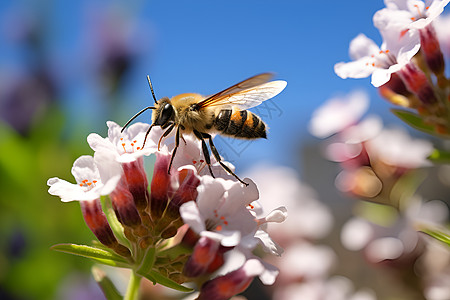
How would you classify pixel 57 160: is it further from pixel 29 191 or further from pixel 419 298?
pixel 419 298

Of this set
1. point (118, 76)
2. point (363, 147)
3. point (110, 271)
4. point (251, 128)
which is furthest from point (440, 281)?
point (118, 76)

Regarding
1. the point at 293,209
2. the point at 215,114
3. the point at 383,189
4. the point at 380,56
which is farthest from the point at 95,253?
the point at 293,209

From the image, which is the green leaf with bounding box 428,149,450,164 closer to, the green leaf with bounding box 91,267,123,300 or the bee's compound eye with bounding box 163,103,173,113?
the bee's compound eye with bounding box 163,103,173,113

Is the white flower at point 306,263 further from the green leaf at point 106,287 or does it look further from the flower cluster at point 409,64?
the green leaf at point 106,287

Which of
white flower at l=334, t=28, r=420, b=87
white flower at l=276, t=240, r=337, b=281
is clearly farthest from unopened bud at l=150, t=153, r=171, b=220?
white flower at l=276, t=240, r=337, b=281

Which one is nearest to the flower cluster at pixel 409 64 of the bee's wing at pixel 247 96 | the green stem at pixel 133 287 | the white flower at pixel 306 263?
the bee's wing at pixel 247 96

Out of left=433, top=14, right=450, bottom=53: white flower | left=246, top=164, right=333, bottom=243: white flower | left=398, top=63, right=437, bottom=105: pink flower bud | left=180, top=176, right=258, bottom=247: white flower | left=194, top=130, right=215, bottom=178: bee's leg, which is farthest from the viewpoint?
left=246, top=164, right=333, bottom=243: white flower

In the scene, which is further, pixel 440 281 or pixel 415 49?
pixel 440 281
